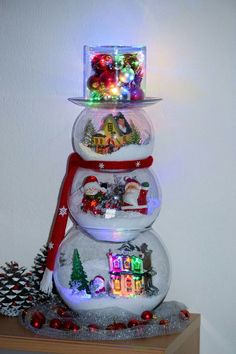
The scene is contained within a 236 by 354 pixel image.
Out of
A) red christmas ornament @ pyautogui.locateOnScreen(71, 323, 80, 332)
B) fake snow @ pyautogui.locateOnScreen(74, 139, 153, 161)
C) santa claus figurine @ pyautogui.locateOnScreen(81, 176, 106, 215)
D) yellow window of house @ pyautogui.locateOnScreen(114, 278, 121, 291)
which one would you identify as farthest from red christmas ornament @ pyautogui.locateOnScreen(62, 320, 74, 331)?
fake snow @ pyautogui.locateOnScreen(74, 139, 153, 161)

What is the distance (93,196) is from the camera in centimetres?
159

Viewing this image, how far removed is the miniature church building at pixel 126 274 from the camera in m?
1.60

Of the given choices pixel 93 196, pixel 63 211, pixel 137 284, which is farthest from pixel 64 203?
pixel 137 284

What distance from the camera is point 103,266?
5.33ft

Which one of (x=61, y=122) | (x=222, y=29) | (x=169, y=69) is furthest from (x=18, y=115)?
(x=222, y=29)

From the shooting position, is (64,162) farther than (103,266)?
Yes

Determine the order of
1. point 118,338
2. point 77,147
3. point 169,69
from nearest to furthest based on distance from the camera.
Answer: point 118,338 → point 77,147 → point 169,69

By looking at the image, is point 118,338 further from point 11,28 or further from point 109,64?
point 11,28

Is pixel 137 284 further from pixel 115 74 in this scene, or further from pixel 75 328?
pixel 115 74

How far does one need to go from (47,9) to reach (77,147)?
0.35m

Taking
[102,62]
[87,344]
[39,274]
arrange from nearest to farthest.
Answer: [87,344], [102,62], [39,274]

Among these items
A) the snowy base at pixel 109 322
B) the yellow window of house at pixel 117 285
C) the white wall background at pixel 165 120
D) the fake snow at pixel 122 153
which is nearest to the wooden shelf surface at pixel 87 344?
the snowy base at pixel 109 322

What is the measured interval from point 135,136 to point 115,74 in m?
0.13

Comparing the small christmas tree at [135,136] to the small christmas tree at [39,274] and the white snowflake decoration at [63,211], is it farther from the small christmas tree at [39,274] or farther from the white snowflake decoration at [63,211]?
the small christmas tree at [39,274]
